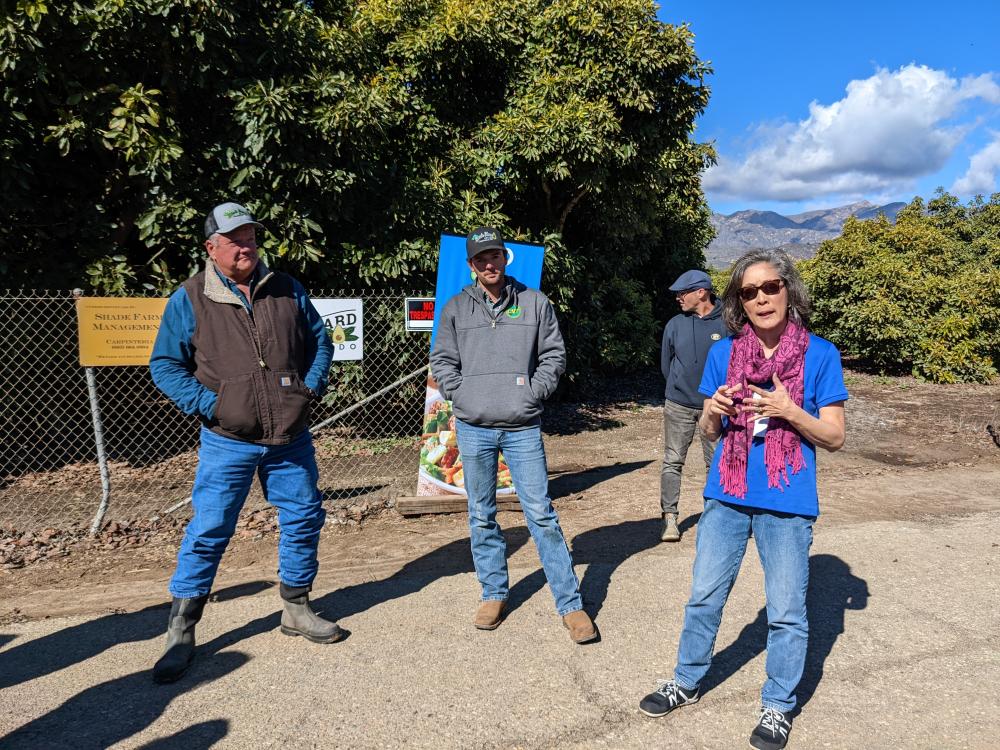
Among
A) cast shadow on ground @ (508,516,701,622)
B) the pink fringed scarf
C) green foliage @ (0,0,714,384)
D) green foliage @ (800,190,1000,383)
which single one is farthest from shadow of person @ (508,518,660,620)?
green foliage @ (800,190,1000,383)

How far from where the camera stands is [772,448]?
2482 mm

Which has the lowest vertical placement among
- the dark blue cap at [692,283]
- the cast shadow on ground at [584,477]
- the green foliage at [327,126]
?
the cast shadow on ground at [584,477]

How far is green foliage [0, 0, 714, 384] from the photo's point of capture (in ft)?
20.5

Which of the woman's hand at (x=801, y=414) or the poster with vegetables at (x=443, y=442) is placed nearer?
the woman's hand at (x=801, y=414)

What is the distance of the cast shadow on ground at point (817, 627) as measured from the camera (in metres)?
3.05

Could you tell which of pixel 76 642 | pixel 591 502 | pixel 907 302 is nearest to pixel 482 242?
pixel 76 642

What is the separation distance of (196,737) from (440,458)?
3.33m

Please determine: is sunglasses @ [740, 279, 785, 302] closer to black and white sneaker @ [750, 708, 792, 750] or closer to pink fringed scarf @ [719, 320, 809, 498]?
pink fringed scarf @ [719, 320, 809, 498]

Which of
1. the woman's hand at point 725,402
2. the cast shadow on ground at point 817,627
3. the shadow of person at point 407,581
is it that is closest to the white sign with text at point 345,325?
the shadow of person at point 407,581

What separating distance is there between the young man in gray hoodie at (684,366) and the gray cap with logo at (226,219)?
2.99 meters

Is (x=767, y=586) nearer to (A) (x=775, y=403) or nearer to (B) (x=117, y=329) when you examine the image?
(A) (x=775, y=403)

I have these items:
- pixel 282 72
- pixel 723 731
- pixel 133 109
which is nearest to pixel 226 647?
pixel 723 731

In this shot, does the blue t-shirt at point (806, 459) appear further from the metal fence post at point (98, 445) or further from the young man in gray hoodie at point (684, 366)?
the metal fence post at point (98, 445)

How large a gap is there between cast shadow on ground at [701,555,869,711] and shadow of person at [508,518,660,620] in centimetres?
76
